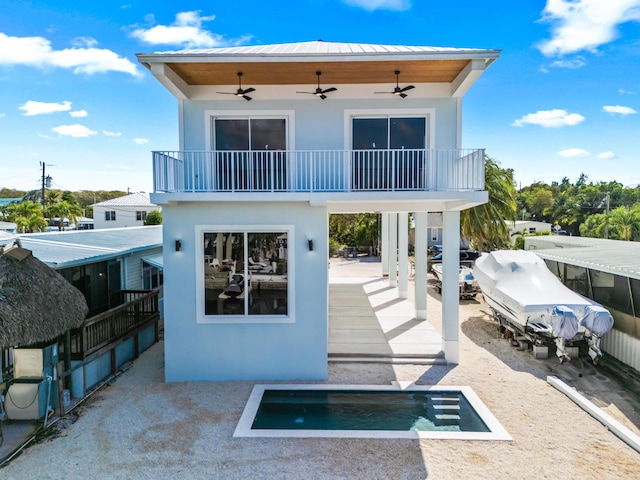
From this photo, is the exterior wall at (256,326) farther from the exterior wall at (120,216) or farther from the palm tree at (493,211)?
the exterior wall at (120,216)

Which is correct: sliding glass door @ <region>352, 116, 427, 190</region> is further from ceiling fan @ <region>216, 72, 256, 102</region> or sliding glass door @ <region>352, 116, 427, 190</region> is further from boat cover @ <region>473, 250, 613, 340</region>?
boat cover @ <region>473, 250, 613, 340</region>

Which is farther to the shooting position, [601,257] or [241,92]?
[601,257]

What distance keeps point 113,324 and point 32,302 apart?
101 inches

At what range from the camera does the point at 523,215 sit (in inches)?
2549

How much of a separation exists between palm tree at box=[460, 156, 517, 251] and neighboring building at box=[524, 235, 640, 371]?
288 inches

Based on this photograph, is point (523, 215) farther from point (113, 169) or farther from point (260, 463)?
point (113, 169)

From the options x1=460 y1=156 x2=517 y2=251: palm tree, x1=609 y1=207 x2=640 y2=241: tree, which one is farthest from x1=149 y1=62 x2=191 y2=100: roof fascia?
x1=609 y1=207 x2=640 y2=241: tree

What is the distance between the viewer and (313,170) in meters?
9.57

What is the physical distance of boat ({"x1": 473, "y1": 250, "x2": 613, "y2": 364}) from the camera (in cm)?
986

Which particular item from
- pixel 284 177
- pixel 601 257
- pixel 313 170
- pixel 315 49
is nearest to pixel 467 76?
pixel 315 49

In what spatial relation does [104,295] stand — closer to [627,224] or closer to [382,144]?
[382,144]

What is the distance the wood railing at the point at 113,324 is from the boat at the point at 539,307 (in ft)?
35.6

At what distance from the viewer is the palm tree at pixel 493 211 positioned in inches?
865

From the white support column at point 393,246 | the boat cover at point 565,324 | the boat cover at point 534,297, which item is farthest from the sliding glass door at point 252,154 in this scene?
the white support column at point 393,246
